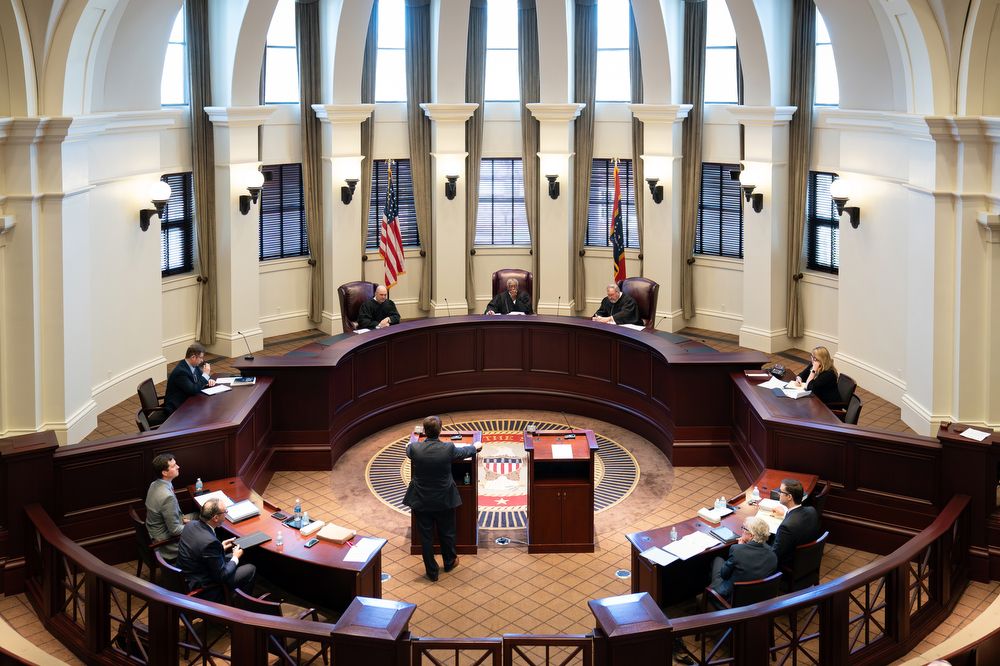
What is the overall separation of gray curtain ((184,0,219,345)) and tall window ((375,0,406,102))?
2.98m

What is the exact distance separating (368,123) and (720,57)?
567cm

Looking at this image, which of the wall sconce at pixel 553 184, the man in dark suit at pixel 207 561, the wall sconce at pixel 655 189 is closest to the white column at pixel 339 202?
the wall sconce at pixel 553 184

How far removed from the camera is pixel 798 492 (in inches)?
330

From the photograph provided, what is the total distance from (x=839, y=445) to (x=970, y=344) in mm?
2866

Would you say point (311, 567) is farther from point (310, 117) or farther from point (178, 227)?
point (310, 117)

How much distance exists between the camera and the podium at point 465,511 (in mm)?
9633

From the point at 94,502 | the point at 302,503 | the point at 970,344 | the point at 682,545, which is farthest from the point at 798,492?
the point at 94,502

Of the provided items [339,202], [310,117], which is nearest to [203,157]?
A: [310,117]

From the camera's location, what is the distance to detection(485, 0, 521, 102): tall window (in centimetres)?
1742

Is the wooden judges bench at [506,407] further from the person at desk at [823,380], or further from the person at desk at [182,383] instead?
the person at desk at [823,380]

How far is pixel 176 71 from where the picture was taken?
15375 mm

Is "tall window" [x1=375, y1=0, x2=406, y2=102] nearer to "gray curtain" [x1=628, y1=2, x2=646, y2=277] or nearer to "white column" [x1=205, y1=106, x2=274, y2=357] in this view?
"white column" [x1=205, y1=106, x2=274, y2=357]

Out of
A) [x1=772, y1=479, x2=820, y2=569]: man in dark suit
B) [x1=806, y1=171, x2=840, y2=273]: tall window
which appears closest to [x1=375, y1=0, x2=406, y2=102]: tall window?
[x1=806, y1=171, x2=840, y2=273]: tall window

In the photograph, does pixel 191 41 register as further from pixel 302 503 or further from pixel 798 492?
pixel 798 492
